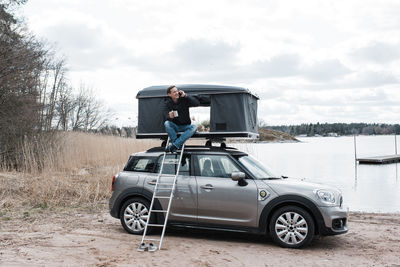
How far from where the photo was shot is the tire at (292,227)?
7.39 m

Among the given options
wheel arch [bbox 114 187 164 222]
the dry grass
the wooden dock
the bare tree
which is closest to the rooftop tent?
wheel arch [bbox 114 187 164 222]

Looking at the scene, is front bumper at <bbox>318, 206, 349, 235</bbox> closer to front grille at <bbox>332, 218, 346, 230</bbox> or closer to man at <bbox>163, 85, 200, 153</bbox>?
front grille at <bbox>332, 218, 346, 230</bbox>

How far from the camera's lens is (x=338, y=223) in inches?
293

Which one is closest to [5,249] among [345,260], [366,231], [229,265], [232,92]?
[229,265]

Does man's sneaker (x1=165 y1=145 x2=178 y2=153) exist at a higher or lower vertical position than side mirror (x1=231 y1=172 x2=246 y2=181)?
higher

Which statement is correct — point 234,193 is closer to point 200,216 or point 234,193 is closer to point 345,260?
point 200,216

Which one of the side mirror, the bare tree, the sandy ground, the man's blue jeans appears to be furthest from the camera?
the bare tree

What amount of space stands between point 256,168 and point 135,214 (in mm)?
2432

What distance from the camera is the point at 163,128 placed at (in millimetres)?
9211

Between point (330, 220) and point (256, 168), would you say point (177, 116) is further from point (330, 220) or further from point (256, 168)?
point (330, 220)

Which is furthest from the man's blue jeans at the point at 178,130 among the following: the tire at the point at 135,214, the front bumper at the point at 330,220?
the front bumper at the point at 330,220

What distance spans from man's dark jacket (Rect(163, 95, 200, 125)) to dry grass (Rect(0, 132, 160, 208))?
16.7ft

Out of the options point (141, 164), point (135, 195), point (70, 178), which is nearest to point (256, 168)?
point (141, 164)

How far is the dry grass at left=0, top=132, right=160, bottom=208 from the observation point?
41.2 ft
